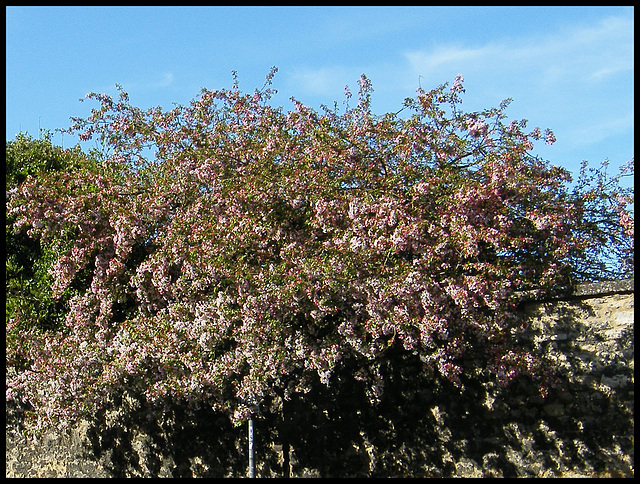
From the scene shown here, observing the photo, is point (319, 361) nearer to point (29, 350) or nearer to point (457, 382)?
point (457, 382)

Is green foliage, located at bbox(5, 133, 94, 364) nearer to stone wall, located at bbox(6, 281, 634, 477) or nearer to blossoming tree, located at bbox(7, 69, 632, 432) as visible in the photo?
blossoming tree, located at bbox(7, 69, 632, 432)

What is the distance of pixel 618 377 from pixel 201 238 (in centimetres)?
454

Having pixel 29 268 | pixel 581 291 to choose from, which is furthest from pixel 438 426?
pixel 29 268

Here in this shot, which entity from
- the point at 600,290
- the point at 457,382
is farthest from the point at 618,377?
the point at 457,382

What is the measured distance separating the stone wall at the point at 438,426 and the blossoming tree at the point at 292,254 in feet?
1.10

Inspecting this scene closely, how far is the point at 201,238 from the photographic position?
7859 mm

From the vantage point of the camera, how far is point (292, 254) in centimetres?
760

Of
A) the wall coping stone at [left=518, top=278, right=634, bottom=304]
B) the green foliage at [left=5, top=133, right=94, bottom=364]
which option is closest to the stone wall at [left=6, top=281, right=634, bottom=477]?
the wall coping stone at [left=518, top=278, right=634, bottom=304]

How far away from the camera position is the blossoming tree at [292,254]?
730 centimetres

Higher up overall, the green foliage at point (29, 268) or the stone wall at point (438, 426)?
the green foliage at point (29, 268)

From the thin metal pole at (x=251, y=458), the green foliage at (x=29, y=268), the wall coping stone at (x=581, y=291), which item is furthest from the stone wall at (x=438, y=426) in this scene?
the green foliage at (x=29, y=268)

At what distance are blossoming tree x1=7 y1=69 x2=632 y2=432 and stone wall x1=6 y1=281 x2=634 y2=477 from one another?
335mm

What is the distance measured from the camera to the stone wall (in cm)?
731

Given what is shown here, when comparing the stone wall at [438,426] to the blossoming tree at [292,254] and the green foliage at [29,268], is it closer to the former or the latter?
the blossoming tree at [292,254]
